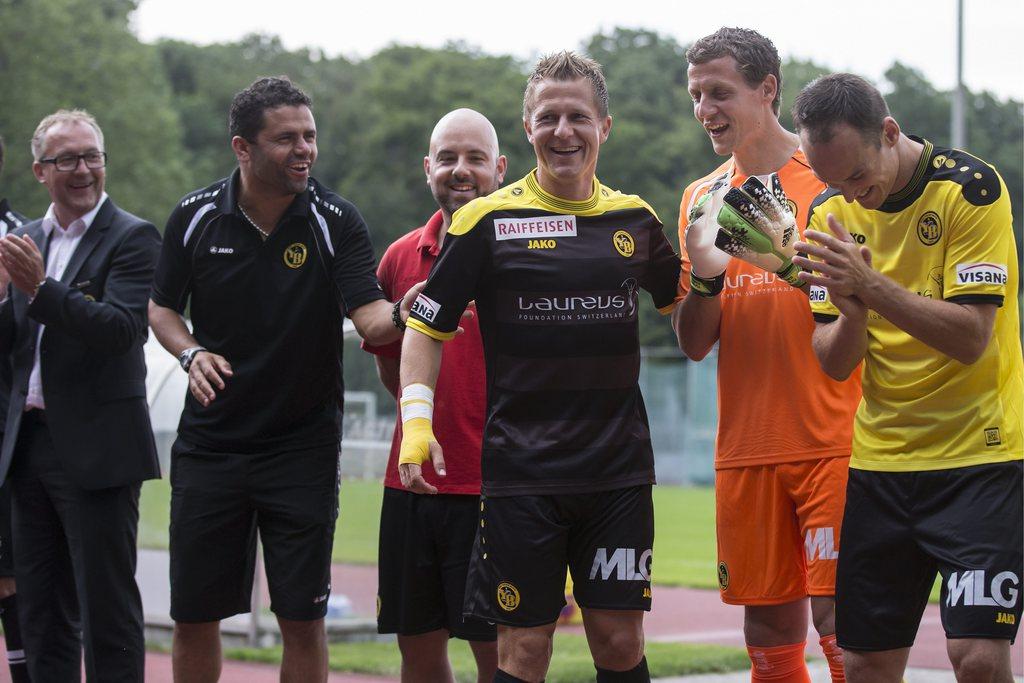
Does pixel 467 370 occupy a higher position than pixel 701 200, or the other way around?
pixel 701 200

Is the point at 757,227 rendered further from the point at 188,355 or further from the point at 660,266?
the point at 188,355

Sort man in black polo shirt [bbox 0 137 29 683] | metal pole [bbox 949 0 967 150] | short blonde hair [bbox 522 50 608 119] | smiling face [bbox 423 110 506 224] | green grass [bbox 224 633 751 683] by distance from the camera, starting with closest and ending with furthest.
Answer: short blonde hair [bbox 522 50 608 119]
smiling face [bbox 423 110 506 224]
man in black polo shirt [bbox 0 137 29 683]
green grass [bbox 224 633 751 683]
metal pole [bbox 949 0 967 150]

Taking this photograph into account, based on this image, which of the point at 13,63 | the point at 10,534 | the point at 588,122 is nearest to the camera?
the point at 588,122

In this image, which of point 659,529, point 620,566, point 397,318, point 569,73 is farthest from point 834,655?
point 659,529

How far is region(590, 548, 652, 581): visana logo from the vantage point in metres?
4.46

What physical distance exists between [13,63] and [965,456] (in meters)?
45.2

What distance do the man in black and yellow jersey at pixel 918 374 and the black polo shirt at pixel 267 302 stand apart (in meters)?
1.99

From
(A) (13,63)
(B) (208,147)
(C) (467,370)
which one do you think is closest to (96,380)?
(C) (467,370)

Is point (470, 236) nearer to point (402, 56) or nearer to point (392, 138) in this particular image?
point (392, 138)

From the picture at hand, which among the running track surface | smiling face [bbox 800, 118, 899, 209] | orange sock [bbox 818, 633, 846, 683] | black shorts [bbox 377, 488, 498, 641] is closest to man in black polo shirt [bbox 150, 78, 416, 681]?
black shorts [bbox 377, 488, 498, 641]

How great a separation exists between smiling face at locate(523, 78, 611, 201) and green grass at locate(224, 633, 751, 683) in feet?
13.5

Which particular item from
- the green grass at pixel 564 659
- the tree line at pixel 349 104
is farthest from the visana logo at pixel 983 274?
the tree line at pixel 349 104

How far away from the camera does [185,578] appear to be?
5465mm

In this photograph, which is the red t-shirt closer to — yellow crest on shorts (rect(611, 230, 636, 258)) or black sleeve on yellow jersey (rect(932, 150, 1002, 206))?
yellow crest on shorts (rect(611, 230, 636, 258))
